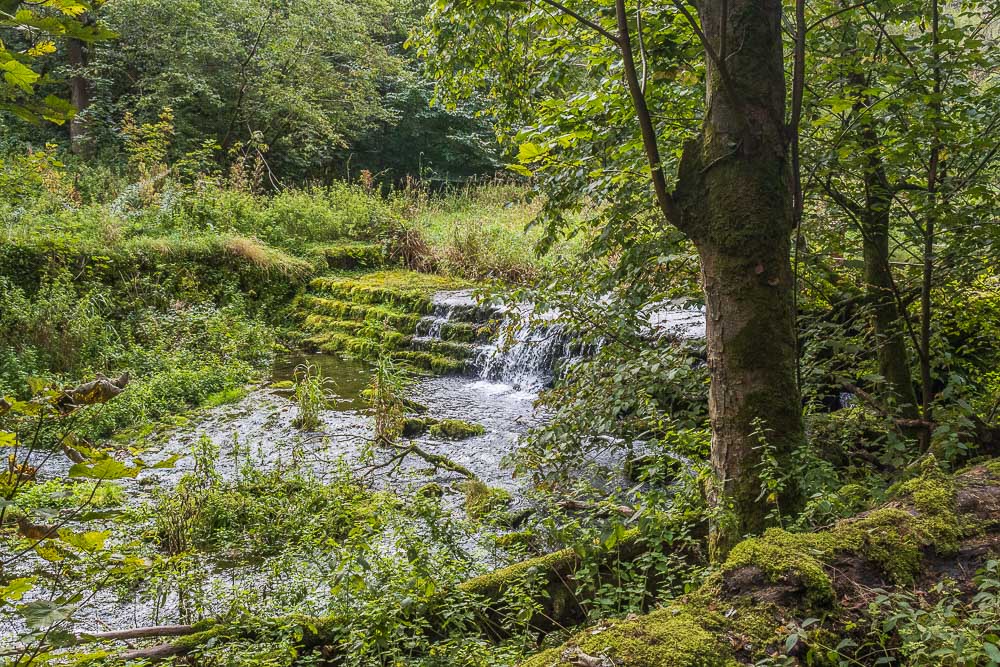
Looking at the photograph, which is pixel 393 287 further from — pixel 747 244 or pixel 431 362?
pixel 747 244

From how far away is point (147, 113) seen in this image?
1559cm

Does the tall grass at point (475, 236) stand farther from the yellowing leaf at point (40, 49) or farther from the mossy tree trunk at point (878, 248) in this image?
the yellowing leaf at point (40, 49)

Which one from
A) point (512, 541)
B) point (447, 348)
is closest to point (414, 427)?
point (447, 348)

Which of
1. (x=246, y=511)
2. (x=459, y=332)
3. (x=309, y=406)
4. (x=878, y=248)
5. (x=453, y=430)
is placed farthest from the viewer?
(x=459, y=332)

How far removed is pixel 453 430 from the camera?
22.0 ft

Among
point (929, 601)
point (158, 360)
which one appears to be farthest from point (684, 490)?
point (158, 360)

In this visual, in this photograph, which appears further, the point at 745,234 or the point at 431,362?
the point at 431,362

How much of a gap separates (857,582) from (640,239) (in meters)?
2.27

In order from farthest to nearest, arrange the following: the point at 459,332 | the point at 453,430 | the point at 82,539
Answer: the point at 459,332 < the point at 453,430 < the point at 82,539

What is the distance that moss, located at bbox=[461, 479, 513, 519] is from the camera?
4637 millimetres

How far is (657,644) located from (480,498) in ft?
12.0

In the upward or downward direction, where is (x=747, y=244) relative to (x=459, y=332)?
upward

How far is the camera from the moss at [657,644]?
4.48ft

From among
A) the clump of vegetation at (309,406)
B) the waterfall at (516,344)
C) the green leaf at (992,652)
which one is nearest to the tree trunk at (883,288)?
the green leaf at (992,652)
